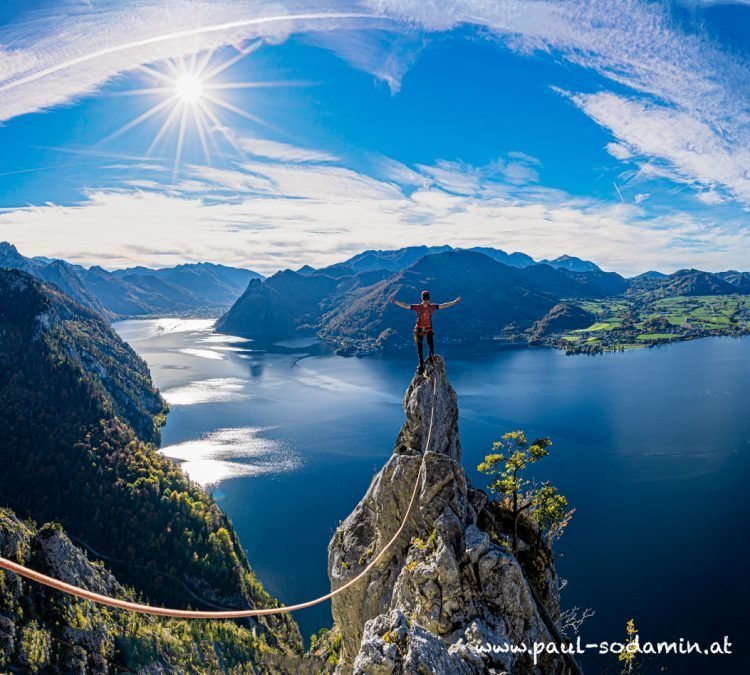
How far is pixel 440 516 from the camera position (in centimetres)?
1469

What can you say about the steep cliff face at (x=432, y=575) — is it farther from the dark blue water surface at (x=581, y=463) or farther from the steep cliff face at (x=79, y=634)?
the dark blue water surface at (x=581, y=463)

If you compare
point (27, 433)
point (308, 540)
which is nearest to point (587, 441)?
point (308, 540)

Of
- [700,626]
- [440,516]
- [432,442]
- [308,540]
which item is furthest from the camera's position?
[308,540]

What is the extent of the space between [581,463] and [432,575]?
208ft

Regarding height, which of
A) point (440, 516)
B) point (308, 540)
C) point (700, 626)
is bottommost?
point (700, 626)

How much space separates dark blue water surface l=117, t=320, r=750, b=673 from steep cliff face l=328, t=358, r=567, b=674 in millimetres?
16098

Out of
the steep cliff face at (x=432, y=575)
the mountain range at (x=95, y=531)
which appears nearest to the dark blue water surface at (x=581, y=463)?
the mountain range at (x=95, y=531)

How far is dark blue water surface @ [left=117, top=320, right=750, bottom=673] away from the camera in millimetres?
42812

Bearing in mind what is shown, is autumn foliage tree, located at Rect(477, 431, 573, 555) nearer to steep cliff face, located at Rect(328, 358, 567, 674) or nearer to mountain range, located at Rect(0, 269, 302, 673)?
steep cliff face, located at Rect(328, 358, 567, 674)

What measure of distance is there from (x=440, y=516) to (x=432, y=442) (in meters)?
3.42

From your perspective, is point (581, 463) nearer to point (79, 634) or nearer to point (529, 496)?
point (529, 496)

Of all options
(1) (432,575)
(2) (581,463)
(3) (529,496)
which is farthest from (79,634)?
(2) (581,463)

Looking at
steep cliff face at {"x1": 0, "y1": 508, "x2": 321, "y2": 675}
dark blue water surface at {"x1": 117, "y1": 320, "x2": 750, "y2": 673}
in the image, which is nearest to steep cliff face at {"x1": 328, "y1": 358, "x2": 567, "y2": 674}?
steep cliff face at {"x1": 0, "y1": 508, "x2": 321, "y2": 675}

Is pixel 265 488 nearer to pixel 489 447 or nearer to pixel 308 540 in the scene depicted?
pixel 308 540
